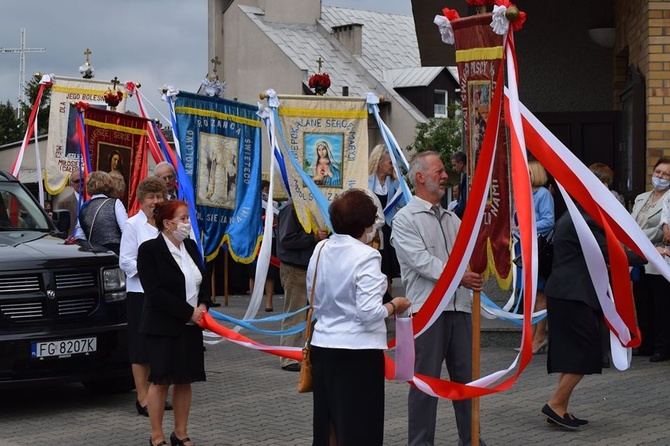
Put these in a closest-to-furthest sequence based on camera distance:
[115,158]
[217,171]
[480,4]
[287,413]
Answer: [480,4], [287,413], [217,171], [115,158]

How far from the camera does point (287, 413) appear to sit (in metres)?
9.04

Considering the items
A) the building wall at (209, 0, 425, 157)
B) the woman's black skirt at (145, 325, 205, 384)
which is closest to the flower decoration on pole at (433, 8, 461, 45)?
the woman's black skirt at (145, 325, 205, 384)

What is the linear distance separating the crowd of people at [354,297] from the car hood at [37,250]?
38 centimetres

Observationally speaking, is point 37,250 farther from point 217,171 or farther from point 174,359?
point 174,359

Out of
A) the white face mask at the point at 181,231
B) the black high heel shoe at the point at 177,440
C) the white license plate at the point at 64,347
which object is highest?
the white face mask at the point at 181,231

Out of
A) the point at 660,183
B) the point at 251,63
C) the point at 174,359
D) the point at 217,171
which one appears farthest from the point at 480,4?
the point at 251,63

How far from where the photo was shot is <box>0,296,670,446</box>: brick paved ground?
8.10 m

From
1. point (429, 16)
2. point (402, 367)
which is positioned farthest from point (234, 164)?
point (429, 16)

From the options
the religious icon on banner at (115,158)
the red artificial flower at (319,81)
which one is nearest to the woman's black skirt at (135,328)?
the red artificial flower at (319,81)

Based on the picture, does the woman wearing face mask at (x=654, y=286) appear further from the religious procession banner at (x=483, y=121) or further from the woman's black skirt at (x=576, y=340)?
the religious procession banner at (x=483, y=121)

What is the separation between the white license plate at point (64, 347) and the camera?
9023mm

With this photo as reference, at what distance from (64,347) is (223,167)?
3.02m

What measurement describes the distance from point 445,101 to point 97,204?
49.4 meters

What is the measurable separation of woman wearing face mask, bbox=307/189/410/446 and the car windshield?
207 inches
